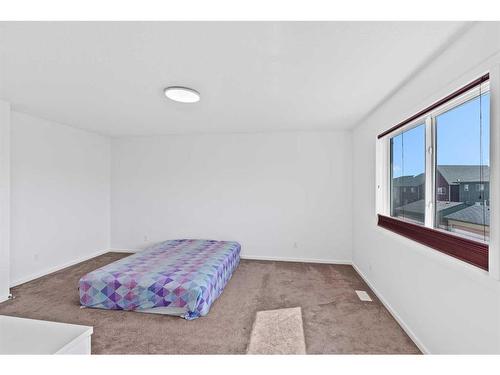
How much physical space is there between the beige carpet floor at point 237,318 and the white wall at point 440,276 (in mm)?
259

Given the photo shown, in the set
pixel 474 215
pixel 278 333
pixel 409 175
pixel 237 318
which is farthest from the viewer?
pixel 409 175

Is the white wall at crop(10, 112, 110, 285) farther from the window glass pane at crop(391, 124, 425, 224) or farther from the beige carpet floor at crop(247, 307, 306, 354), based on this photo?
the window glass pane at crop(391, 124, 425, 224)

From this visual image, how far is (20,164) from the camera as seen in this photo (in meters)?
3.14

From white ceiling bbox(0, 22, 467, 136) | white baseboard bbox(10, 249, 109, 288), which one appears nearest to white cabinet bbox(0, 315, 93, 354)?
white ceiling bbox(0, 22, 467, 136)

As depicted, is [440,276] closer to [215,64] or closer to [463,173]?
[463,173]

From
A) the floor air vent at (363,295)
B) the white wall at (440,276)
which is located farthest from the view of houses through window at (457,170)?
the floor air vent at (363,295)

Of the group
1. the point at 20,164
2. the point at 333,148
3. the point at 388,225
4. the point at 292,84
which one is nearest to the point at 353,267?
the point at 388,225

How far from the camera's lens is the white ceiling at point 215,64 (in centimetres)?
144

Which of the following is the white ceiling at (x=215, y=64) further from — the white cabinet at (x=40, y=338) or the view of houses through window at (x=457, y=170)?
the white cabinet at (x=40, y=338)

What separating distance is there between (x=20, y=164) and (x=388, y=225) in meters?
4.87

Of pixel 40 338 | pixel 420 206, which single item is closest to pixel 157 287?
pixel 40 338

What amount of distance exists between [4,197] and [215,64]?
304cm

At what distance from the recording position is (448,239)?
1.61 m
